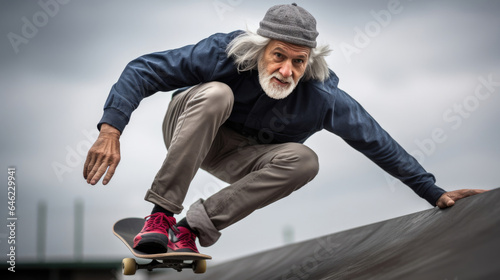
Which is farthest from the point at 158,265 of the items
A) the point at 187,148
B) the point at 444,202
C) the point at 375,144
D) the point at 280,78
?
the point at 444,202

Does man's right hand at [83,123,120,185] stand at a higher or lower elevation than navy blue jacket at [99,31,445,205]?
lower

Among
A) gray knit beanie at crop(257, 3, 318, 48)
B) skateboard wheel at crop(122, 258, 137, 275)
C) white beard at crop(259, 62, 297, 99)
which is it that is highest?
gray knit beanie at crop(257, 3, 318, 48)

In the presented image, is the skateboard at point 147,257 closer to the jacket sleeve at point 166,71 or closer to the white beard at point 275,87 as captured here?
the jacket sleeve at point 166,71

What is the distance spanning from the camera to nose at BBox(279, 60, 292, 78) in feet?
8.14

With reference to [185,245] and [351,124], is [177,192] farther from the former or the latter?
[351,124]

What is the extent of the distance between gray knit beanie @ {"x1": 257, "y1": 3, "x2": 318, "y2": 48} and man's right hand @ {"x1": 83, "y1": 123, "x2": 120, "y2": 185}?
2.98ft

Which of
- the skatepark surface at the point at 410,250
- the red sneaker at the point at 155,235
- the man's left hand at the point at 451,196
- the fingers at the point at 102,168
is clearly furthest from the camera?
the man's left hand at the point at 451,196

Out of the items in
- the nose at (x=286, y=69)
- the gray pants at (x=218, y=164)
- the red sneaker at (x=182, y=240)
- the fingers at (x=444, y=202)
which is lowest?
the red sneaker at (x=182, y=240)

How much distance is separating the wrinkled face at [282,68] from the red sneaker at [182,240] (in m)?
0.77

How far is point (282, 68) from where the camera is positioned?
2.50m

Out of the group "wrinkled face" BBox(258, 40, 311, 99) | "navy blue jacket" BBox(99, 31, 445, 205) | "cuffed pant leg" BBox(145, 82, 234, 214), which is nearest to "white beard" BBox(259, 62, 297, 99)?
"wrinkled face" BBox(258, 40, 311, 99)

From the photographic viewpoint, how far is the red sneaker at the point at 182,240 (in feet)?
7.95

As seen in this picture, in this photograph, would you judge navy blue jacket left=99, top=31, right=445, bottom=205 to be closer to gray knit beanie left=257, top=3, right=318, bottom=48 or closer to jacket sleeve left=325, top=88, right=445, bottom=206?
jacket sleeve left=325, top=88, right=445, bottom=206

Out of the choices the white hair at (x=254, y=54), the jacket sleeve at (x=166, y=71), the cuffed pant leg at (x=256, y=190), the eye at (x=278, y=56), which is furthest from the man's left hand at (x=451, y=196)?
the jacket sleeve at (x=166, y=71)
